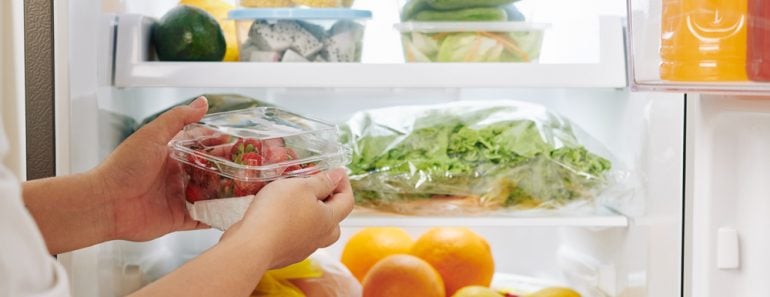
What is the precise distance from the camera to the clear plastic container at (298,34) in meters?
Answer: 1.45

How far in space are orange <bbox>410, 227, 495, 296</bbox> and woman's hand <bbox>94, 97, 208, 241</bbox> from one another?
1.67 feet

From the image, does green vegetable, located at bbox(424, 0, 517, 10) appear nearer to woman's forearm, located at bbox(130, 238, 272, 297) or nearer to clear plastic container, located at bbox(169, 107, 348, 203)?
clear plastic container, located at bbox(169, 107, 348, 203)

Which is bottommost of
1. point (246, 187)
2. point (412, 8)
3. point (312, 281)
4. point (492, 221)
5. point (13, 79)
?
point (312, 281)

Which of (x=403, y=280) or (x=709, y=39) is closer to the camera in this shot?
(x=709, y=39)

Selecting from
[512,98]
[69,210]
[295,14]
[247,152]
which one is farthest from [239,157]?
[512,98]

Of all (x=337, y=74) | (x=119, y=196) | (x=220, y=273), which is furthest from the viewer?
(x=337, y=74)

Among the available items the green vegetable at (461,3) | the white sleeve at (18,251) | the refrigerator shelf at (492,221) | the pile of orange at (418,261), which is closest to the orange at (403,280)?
the pile of orange at (418,261)

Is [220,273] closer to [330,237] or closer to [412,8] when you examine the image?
[330,237]

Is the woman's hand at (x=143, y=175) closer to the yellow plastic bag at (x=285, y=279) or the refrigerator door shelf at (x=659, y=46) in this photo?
the yellow plastic bag at (x=285, y=279)

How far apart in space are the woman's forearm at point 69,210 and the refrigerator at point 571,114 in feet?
0.49

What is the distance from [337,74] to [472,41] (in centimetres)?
22

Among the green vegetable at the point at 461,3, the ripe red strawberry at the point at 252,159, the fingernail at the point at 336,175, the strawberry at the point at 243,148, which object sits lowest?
the fingernail at the point at 336,175

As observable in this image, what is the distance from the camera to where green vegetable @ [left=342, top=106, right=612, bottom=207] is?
152 centimetres

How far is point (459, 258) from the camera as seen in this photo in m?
1.62
